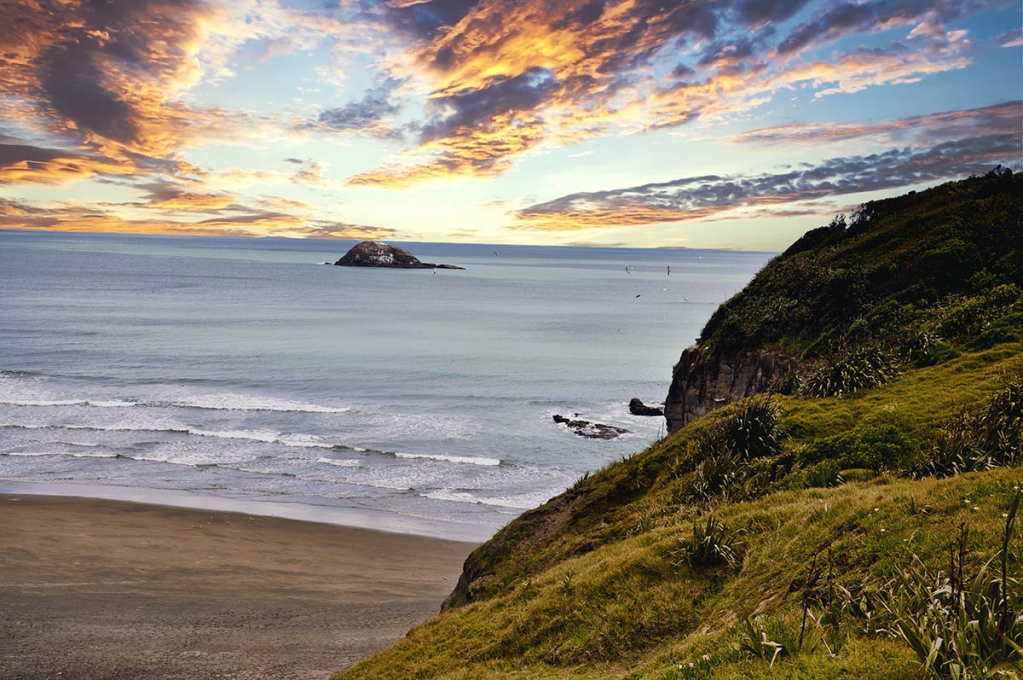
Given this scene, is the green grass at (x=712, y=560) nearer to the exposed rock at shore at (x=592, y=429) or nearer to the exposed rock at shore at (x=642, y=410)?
the exposed rock at shore at (x=592, y=429)

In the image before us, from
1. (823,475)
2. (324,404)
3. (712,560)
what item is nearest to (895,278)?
(823,475)

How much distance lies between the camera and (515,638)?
9867 mm

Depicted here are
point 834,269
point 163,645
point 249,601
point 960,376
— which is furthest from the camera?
point 834,269

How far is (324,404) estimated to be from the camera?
44.4m

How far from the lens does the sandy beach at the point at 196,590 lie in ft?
51.0

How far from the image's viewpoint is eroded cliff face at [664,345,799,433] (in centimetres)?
2258

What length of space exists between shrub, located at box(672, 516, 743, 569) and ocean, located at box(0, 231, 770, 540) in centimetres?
1509

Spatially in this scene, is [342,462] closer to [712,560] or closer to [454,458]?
[454,458]

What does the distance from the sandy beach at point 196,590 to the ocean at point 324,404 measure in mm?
2456

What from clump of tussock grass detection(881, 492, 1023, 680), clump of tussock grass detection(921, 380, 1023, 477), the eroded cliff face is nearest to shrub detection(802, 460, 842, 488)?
clump of tussock grass detection(921, 380, 1023, 477)

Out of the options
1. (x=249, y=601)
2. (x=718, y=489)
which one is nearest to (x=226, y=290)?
(x=249, y=601)

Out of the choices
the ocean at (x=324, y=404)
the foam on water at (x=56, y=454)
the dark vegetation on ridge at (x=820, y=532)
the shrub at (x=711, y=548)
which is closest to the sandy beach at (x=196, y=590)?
the ocean at (x=324, y=404)

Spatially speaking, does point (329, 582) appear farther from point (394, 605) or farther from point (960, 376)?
point (960, 376)

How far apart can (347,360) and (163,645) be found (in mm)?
43784
